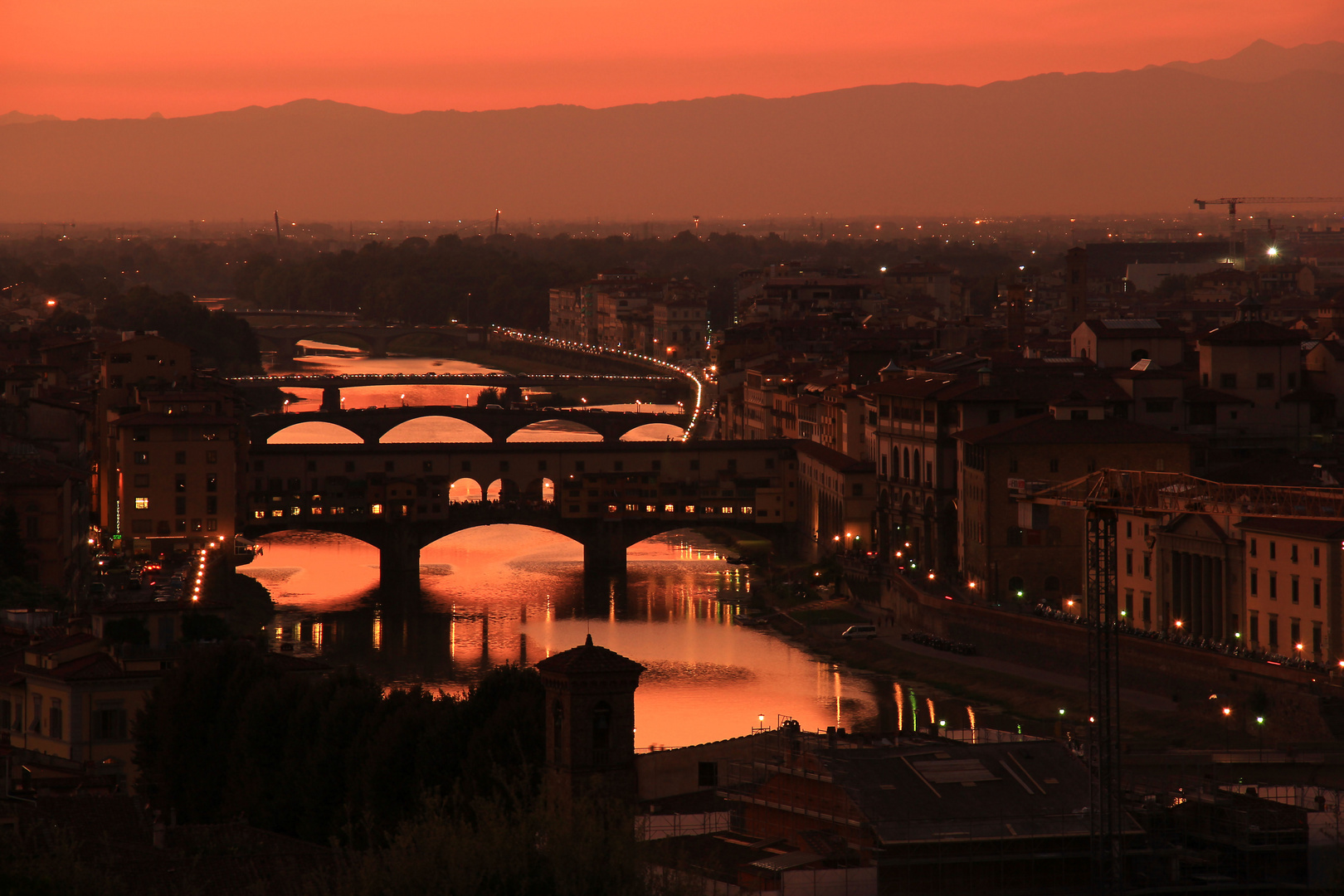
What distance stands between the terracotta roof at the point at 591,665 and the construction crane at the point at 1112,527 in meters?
2.77

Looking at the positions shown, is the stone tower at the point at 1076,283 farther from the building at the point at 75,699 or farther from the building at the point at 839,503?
the building at the point at 75,699

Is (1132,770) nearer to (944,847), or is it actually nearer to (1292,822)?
(1292,822)

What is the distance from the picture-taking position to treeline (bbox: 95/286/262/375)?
6519cm

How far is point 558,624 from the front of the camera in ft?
97.1

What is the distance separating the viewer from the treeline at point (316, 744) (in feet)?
49.5

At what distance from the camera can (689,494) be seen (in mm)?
36188

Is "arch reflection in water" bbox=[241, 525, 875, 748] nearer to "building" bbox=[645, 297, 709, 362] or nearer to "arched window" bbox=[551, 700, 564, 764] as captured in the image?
"arched window" bbox=[551, 700, 564, 764]

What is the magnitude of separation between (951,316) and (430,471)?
33.0 metres

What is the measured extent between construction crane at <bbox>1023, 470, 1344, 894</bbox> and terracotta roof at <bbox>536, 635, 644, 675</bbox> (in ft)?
9.08

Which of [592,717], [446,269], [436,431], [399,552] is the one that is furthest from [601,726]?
[446,269]

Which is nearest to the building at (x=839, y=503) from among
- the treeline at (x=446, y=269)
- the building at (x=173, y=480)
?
the building at (x=173, y=480)

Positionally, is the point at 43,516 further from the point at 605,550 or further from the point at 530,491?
the point at 530,491

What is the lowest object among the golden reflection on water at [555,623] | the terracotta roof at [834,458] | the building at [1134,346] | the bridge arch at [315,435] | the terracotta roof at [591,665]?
the golden reflection on water at [555,623]

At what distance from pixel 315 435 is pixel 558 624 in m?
20.6
